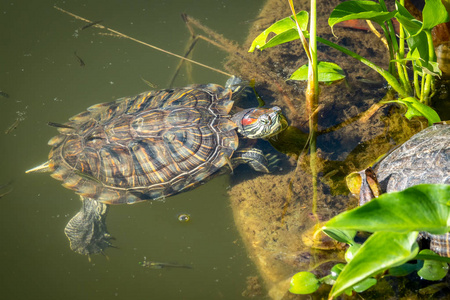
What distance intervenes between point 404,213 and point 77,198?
3.64 m

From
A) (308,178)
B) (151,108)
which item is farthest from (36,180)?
(308,178)

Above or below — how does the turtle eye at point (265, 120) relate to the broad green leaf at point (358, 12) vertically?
below

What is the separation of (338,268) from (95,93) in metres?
3.78

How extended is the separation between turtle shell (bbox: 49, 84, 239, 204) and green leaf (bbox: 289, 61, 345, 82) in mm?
929

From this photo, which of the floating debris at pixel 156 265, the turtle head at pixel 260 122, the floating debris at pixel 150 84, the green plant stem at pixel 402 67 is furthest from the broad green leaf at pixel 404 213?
the floating debris at pixel 150 84

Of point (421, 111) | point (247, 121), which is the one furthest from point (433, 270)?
point (247, 121)

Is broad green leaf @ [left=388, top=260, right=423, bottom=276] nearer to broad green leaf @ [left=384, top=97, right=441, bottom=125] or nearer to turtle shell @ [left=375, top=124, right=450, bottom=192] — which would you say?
turtle shell @ [left=375, top=124, right=450, bottom=192]

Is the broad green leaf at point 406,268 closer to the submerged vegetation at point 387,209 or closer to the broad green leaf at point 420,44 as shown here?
the submerged vegetation at point 387,209

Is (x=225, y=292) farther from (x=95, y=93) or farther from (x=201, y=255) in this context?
(x=95, y=93)

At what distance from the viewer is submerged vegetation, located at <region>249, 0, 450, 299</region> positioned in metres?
1.58

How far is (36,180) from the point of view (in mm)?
4383

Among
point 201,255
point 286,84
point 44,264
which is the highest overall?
point 286,84

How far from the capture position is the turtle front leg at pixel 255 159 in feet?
12.9

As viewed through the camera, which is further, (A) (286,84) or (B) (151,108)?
(A) (286,84)
